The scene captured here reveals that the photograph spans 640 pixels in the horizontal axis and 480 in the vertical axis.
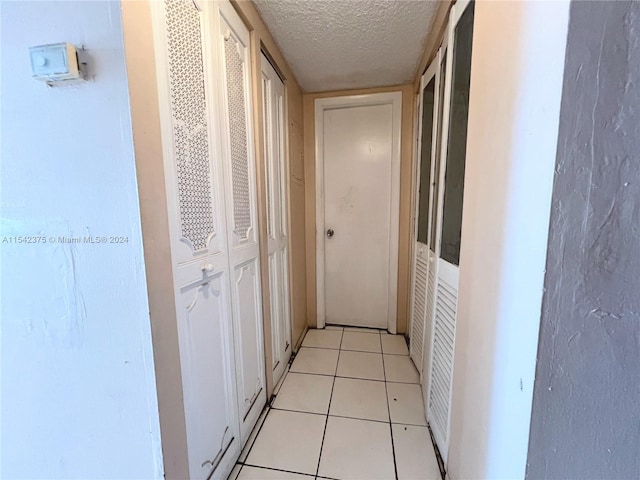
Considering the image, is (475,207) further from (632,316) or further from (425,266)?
(425,266)

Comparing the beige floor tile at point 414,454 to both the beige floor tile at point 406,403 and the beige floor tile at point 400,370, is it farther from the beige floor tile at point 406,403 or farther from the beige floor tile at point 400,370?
the beige floor tile at point 400,370

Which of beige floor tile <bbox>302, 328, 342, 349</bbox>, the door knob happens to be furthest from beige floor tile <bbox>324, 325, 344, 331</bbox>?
the door knob

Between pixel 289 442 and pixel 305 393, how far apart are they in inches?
14.1

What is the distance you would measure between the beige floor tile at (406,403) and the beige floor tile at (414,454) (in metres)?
0.05

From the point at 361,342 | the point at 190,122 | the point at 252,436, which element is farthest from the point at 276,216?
the point at 361,342

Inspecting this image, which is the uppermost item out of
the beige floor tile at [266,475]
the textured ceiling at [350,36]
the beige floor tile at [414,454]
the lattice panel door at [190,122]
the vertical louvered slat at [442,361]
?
the textured ceiling at [350,36]

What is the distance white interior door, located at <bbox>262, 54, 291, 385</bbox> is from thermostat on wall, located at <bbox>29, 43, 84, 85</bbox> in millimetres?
949

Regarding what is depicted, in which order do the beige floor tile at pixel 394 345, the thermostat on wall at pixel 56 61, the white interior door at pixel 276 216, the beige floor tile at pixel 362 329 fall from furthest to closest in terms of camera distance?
the beige floor tile at pixel 362 329, the beige floor tile at pixel 394 345, the white interior door at pixel 276 216, the thermostat on wall at pixel 56 61

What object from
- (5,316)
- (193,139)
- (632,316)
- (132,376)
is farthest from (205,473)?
(632,316)

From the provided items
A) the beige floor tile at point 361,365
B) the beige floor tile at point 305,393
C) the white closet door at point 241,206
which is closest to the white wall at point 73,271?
the white closet door at point 241,206

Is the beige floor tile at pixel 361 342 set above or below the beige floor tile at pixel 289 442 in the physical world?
below

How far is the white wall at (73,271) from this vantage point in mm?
663

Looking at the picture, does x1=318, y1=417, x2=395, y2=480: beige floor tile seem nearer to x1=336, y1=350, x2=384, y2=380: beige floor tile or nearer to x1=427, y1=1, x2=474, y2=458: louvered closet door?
x1=427, y1=1, x2=474, y2=458: louvered closet door

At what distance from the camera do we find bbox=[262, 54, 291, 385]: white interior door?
1.59 metres
